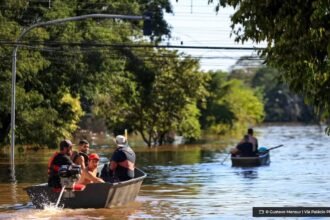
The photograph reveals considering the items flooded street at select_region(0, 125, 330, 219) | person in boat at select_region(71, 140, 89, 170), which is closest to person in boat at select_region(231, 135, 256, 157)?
flooded street at select_region(0, 125, 330, 219)

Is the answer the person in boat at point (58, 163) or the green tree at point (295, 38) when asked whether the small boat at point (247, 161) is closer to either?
the person in boat at point (58, 163)

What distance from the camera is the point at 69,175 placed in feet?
63.3

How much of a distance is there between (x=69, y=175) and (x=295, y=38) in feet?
29.3

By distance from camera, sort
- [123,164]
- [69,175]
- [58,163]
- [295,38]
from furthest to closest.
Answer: [123,164] → [58,163] → [69,175] → [295,38]

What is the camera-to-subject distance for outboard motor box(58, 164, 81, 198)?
63.0 ft

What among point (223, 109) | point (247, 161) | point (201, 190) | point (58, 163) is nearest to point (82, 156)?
point (58, 163)

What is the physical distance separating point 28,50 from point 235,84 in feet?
210

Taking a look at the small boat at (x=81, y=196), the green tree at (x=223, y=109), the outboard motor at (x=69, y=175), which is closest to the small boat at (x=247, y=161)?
the small boat at (x=81, y=196)

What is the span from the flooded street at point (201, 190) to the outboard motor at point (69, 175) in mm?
621

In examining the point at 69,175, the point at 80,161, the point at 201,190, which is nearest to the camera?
the point at 69,175

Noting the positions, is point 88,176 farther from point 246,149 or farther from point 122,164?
point 246,149

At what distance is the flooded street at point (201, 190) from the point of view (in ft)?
65.5

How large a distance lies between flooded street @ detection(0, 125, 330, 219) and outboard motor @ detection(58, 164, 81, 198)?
2.04 ft

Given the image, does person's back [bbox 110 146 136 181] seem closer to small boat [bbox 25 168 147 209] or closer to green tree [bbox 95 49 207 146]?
small boat [bbox 25 168 147 209]
